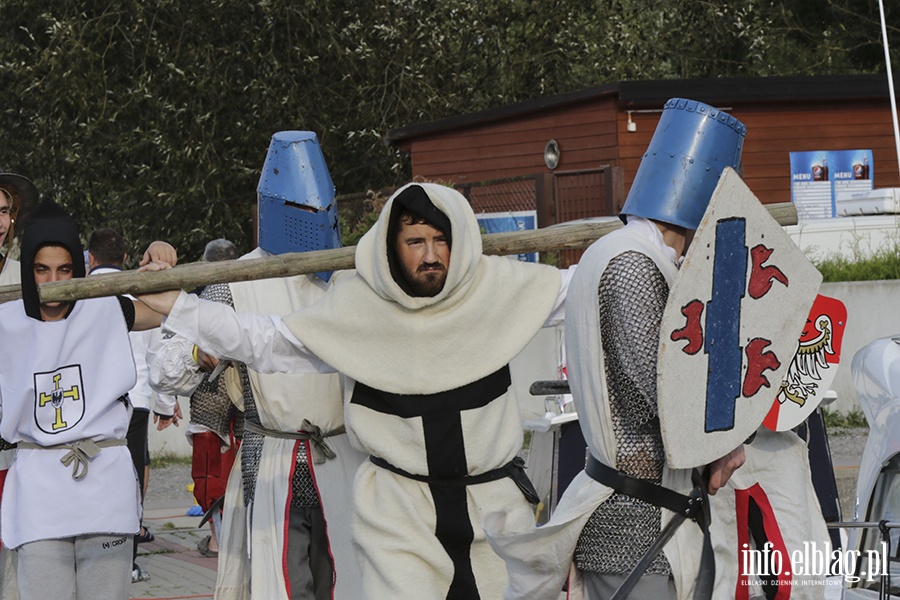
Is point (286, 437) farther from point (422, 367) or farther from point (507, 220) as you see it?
point (507, 220)

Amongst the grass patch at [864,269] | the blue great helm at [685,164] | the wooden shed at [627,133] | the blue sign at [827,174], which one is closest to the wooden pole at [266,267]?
the blue great helm at [685,164]

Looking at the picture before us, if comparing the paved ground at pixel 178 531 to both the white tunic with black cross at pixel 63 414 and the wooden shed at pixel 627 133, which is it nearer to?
the white tunic with black cross at pixel 63 414

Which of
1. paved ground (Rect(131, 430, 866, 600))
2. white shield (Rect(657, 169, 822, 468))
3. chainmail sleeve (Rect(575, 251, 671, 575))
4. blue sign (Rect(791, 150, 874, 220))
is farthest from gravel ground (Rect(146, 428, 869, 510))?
chainmail sleeve (Rect(575, 251, 671, 575))

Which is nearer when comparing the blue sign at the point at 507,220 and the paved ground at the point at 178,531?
the paved ground at the point at 178,531

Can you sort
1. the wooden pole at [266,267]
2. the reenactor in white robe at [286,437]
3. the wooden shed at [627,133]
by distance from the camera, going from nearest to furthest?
the wooden pole at [266,267] < the reenactor in white robe at [286,437] < the wooden shed at [627,133]

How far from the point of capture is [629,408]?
4.09 meters

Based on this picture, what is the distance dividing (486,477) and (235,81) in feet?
72.4

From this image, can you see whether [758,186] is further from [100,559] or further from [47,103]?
[100,559]

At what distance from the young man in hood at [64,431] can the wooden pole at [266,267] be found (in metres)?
0.22

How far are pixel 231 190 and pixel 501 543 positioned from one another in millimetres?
23413

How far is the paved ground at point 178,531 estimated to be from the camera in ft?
30.7

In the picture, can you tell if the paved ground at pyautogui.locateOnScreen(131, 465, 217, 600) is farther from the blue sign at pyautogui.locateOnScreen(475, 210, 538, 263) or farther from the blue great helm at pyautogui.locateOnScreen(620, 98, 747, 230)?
the blue sign at pyautogui.locateOnScreen(475, 210, 538, 263)

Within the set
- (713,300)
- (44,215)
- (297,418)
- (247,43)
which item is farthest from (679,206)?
(247,43)

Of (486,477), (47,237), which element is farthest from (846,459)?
(47,237)
